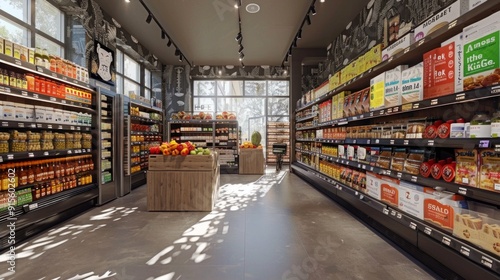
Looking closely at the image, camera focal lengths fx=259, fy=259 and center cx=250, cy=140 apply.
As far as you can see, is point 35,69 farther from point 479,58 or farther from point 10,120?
point 479,58

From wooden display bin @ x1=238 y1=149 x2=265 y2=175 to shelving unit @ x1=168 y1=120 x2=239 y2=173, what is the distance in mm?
338

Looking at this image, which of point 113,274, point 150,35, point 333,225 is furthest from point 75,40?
point 333,225

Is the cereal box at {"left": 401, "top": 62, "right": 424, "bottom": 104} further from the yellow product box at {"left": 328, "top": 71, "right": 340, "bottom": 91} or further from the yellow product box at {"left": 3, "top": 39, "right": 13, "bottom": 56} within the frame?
the yellow product box at {"left": 3, "top": 39, "right": 13, "bottom": 56}

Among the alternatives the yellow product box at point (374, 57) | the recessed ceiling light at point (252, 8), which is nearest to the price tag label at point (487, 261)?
the yellow product box at point (374, 57)

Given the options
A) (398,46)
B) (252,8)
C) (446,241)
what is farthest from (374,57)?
(252,8)

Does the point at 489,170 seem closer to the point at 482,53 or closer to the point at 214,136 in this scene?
the point at 482,53

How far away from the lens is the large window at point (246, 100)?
11961 millimetres

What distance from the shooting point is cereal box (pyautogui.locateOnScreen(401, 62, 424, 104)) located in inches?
101

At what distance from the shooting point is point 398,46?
9.79ft

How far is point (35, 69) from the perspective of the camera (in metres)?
3.29

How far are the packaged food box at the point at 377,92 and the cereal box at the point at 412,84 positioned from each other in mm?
343

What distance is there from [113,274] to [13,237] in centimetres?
155

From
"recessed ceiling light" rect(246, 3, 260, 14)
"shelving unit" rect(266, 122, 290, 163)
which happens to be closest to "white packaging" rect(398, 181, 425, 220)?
"recessed ceiling light" rect(246, 3, 260, 14)

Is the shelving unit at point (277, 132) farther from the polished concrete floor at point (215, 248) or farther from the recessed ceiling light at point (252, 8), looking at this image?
the polished concrete floor at point (215, 248)
